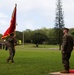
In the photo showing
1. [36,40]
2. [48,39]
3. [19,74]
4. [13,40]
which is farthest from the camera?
[48,39]

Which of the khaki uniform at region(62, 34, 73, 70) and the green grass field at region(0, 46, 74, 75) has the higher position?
the khaki uniform at region(62, 34, 73, 70)

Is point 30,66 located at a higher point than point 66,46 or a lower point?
lower

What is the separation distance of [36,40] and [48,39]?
51.0 feet

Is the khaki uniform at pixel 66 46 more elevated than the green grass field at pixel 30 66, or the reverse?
the khaki uniform at pixel 66 46

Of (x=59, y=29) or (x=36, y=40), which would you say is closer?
(x=59, y=29)

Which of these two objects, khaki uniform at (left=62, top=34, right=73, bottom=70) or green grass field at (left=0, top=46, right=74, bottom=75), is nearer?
khaki uniform at (left=62, top=34, right=73, bottom=70)

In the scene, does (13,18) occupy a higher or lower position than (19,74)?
higher

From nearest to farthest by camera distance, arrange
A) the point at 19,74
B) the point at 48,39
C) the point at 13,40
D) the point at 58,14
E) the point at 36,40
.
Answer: the point at 19,74, the point at 13,40, the point at 58,14, the point at 36,40, the point at 48,39

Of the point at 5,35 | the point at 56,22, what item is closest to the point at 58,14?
the point at 56,22

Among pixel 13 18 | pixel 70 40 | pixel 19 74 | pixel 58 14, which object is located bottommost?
pixel 19 74

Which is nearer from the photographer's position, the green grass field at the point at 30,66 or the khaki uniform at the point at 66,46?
the khaki uniform at the point at 66,46

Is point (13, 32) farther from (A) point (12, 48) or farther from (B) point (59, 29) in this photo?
(B) point (59, 29)

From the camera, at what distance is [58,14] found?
10225 cm

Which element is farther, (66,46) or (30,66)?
(30,66)
